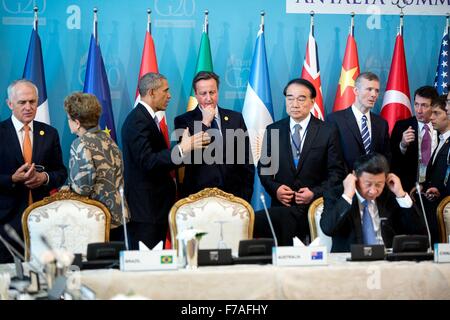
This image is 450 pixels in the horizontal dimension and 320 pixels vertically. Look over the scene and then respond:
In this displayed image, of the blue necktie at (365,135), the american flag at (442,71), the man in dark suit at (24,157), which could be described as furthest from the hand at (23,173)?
the american flag at (442,71)

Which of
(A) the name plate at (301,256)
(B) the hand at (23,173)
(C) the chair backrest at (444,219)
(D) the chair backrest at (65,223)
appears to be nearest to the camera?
(A) the name plate at (301,256)

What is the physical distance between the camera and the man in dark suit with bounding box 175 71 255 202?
6.24m

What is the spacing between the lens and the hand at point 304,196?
5.97 meters

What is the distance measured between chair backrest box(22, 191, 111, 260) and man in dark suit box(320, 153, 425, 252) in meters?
1.35

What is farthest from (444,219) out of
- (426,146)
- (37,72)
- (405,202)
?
(37,72)

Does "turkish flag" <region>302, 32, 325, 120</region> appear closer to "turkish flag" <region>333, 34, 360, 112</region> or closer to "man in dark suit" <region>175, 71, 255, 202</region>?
"turkish flag" <region>333, 34, 360, 112</region>

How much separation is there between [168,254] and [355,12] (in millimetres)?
4245

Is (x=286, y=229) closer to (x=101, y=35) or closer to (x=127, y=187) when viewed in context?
(x=127, y=187)

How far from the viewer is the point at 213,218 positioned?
5.14m

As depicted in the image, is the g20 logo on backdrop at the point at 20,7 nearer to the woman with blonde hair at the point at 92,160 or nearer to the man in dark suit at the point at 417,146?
the woman with blonde hair at the point at 92,160

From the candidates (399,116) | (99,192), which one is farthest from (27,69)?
(399,116)

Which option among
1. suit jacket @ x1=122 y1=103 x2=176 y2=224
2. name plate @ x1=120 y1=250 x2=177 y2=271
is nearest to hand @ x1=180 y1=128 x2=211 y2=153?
suit jacket @ x1=122 y1=103 x2=176 y2=224

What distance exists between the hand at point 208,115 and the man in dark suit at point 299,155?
444 mm

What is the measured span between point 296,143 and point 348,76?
135 centimetres
